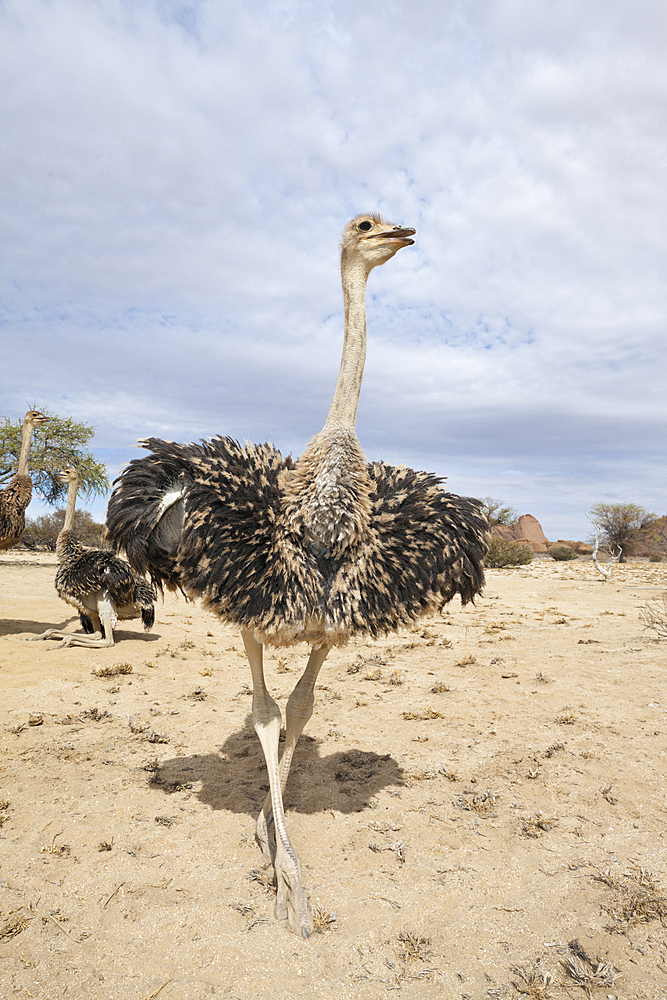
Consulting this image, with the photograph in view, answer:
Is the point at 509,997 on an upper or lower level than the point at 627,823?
lower

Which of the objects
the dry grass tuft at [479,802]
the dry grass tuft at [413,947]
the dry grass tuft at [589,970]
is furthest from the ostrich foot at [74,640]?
the dry grass tuft at [589,970]

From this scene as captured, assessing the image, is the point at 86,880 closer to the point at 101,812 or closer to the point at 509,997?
the point at 101,812

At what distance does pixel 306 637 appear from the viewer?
11.2 feet

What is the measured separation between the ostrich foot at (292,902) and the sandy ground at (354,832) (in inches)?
2.4

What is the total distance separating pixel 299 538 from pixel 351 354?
123 centimetres

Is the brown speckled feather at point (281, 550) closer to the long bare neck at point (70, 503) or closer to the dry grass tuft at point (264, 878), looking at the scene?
the dry grass tuft at point (264, 878)

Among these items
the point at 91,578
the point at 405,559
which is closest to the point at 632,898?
the point at 405,559

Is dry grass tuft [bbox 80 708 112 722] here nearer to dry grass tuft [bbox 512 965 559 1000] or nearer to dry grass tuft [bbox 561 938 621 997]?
dry grass tuft [bbox 512 965 559 1000]

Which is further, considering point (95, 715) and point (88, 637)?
point (88, 637)

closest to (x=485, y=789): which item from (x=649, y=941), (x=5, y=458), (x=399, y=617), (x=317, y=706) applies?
(x=649, y=941)

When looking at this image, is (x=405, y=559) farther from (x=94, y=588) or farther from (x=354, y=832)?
(x=94, y=588)

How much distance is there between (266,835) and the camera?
3.68 meters

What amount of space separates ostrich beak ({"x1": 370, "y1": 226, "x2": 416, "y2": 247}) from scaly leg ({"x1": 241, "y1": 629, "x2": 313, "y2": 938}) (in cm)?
265

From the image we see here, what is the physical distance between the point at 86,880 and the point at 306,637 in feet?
6.05
